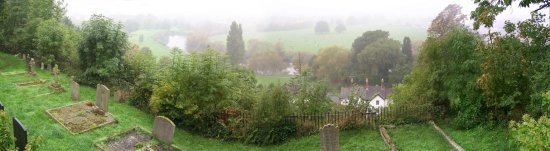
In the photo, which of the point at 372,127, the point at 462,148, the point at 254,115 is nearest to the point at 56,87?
the point at 254,115

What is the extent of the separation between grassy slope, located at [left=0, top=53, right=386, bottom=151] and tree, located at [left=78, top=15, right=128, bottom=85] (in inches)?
95.5

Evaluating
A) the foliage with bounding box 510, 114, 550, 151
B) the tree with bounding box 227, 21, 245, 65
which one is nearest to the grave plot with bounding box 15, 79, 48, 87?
the foliage with bounding box 510, 114, 550, 151

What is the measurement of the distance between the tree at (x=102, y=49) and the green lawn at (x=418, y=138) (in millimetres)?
14439

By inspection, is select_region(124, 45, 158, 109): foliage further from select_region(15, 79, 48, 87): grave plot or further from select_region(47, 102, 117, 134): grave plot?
select_region(15, 79, 48, 87): grave plot

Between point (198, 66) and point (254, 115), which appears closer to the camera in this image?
point (254, 115)

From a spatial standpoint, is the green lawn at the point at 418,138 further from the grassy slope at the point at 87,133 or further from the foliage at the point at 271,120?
the foliage at the point at 271,120

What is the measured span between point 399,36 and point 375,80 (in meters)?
34.6

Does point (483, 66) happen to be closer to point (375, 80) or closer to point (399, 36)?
point (375, 80)

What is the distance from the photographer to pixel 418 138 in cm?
1577

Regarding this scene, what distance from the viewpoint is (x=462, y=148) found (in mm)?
14133

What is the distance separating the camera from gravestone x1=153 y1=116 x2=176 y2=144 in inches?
606

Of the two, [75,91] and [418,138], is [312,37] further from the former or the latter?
[418,138]

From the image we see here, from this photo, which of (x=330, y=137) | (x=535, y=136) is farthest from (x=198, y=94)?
(x=535, y=136)

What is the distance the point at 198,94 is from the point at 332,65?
164 ft
